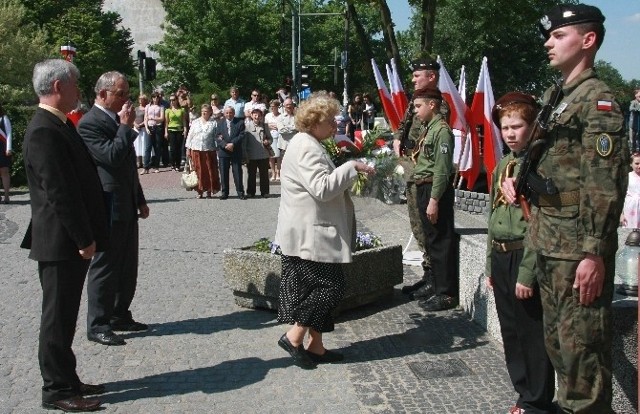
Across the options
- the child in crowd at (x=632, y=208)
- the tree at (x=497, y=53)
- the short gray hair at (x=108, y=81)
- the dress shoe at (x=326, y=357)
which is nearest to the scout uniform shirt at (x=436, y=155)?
the dress shoe at (x=326, y=357)

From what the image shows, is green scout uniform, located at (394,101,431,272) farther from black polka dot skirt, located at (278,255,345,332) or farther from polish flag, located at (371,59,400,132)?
polish flag, located at (371,59,400,132)

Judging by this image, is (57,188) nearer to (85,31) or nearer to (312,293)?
(312,293)

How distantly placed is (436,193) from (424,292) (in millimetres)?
1177

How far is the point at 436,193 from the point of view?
6.82m

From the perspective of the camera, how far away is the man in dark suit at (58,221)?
16.1ft

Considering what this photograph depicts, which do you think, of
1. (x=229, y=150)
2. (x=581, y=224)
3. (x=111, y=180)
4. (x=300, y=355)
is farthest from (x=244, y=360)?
(x=229, y=150)

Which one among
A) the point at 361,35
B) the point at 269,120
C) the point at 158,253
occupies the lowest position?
the point at 158,253

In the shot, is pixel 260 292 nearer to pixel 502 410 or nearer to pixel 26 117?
pixel 502 410

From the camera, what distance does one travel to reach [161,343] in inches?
256

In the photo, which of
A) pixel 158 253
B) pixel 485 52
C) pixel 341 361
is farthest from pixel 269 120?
pixel 485 52

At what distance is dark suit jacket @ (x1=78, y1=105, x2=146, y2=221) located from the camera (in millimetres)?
6297

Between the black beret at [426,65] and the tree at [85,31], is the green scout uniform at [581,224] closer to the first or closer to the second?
the black beret at [426,65]

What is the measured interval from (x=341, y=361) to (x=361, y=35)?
1780 cm

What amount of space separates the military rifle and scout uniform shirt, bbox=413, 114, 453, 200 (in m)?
2.88
